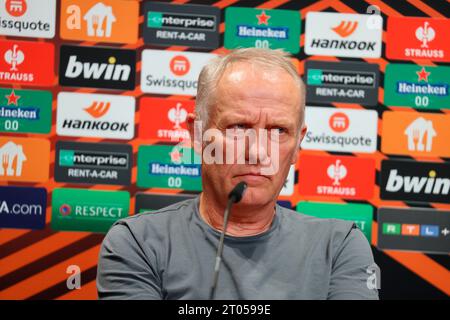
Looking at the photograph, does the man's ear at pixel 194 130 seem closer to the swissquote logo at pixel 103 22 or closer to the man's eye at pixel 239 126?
the man's eye at pixel 239 126

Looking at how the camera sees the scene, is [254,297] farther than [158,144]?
No

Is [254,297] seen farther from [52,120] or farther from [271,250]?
[52,120]

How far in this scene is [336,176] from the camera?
7.91ft

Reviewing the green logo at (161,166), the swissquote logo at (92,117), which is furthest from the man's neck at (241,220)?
the swissquote logo at (92,117)

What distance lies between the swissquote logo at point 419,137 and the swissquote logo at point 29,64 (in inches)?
56.3

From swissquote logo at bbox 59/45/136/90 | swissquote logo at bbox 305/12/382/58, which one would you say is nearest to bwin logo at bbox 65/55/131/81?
swissquote logo at bbox 59/45/136/90

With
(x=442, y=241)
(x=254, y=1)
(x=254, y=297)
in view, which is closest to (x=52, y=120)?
(x=254, y=1)

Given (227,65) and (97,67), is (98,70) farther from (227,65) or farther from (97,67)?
(227,65)

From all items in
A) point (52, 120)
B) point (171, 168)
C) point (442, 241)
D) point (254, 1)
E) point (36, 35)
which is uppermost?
point (254, 1)

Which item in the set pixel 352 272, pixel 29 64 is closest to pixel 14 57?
pixel 29 64

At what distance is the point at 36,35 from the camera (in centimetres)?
241

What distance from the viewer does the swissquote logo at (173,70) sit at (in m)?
2.40
